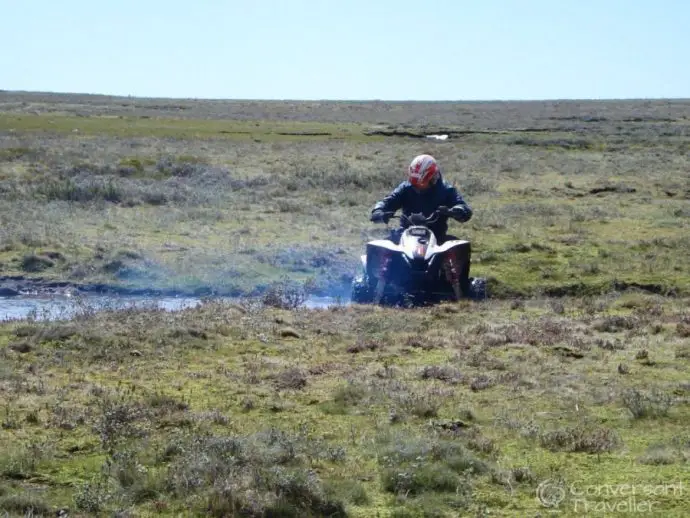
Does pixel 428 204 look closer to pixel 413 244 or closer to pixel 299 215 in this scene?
pixel 413 244

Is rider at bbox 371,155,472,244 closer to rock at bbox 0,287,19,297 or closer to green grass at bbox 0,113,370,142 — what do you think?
rock at bbox 0,287,19,297

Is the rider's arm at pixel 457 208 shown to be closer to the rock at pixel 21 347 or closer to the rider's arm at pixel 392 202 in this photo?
the rider's arm at pixel 392 202

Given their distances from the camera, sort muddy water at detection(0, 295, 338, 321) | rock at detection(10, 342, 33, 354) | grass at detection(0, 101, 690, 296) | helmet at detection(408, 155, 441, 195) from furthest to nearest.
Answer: grass at detection(0, 101, 690, 296), muddy water at detection(0, 295, 338, 321), helmet at detection(408, 155, 441, 195), rock at detection(10, 342, 33, 354)

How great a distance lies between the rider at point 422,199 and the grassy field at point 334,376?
1617mm

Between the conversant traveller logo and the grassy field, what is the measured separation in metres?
0.02

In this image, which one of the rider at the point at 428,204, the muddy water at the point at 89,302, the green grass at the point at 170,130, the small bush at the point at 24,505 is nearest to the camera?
the small bush at the point at 24,505

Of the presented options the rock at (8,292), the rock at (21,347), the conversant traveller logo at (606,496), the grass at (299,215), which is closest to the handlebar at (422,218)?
the grass at (299,215)

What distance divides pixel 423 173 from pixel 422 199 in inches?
20.6

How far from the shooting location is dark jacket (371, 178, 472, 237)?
17031mm

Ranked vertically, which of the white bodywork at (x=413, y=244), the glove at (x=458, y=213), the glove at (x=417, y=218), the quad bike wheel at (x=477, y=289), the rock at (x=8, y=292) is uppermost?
the glove at (x=458, y=213)

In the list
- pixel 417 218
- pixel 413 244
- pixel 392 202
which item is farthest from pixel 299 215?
pixel 413 244

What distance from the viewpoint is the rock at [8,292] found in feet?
63.3

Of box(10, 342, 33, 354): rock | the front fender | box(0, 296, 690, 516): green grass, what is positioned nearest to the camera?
box(0, 296, 690, 516): green grass

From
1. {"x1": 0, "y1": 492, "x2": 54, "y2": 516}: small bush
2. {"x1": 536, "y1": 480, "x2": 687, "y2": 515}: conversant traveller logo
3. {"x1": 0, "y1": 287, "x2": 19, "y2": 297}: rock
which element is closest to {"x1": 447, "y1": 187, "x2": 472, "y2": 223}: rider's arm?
{"x1": 0, "y1": 287, "x2": 19, "y2": 297}: rock
